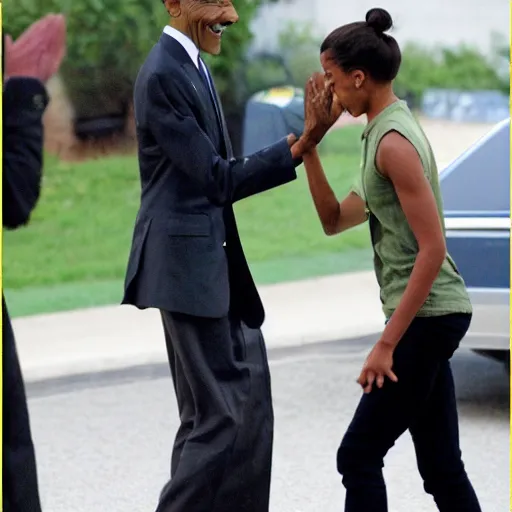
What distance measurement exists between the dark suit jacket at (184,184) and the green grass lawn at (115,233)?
346 inches

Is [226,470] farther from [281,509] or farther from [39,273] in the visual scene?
[39,273]

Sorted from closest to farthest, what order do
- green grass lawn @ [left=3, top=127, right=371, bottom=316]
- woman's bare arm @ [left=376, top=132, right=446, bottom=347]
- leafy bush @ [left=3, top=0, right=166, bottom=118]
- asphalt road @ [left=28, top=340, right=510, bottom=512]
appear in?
woman's bare arm @ [left=376, top=132, right=446, bottom=347], asphalt road @ [left=28, top=340, right=510, bottom=512], green grass lawn @ [left=3, top=127, right=371, bottom=316], leafy bush @ [left=3, top=0, right=166, bottom=118]

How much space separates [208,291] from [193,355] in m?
0.20

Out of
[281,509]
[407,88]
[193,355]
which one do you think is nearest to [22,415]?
[193,355]

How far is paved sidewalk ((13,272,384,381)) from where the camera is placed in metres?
9.19

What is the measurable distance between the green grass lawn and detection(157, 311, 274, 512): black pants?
8662 millimetres

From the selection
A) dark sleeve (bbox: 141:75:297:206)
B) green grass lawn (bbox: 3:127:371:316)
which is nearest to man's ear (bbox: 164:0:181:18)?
dark sleeve (bbox: 141:75:297:206)

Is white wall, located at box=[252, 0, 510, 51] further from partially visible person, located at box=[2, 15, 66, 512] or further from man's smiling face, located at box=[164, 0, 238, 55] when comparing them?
partially visible person, located at box=[2, 15, 66, 512]

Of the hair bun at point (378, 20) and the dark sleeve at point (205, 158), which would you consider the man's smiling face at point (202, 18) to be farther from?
the hair bun at point (378, 20)

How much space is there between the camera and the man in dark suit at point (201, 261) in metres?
3.81

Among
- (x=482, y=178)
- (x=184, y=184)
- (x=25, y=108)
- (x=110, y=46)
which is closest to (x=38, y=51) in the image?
(x=25, y=108)

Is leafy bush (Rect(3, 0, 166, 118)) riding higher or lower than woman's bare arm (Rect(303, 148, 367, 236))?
lower

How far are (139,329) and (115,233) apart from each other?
4.45 m

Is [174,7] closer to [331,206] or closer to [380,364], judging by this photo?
[331,206]
